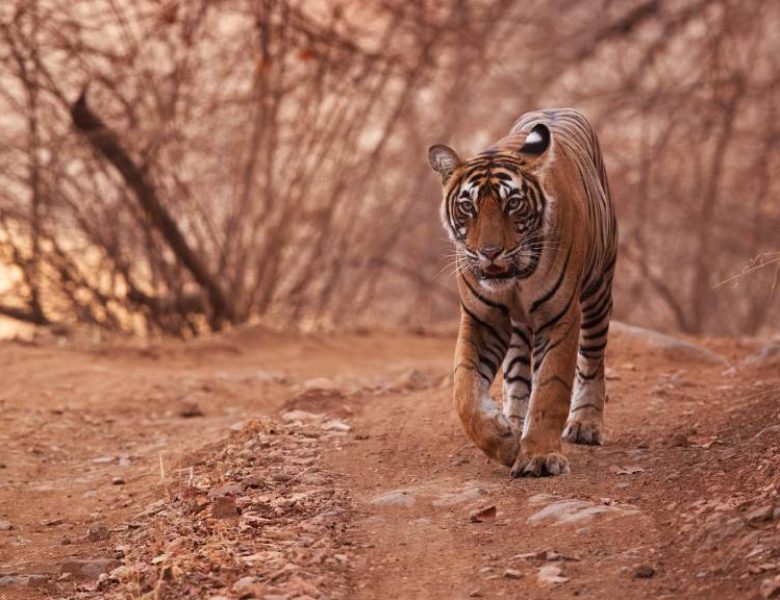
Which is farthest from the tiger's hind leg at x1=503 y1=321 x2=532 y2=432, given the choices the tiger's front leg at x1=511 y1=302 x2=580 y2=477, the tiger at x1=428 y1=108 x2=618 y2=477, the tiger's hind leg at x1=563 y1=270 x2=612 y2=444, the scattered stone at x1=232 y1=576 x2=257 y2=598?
the scattered stone at x1=232 y1=576 x2=257 y2=598

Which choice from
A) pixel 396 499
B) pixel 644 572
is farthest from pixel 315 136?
pixel 644 572

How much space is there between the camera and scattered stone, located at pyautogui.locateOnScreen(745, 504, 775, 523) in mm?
4371

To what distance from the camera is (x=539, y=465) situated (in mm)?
5344

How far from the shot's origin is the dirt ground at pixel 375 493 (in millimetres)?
4324

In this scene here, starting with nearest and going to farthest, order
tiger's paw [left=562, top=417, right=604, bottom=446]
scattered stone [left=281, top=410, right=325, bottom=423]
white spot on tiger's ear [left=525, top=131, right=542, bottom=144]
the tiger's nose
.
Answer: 1. the tiger's nose
2. white spot on tiger's ear [left=525, top=131, right=542, bottom=144]
3. tiger's paw [left=562, top=417, right=604, bottom=446]
4. scattered stone [left=281, top=410, right=325, bottom=423]

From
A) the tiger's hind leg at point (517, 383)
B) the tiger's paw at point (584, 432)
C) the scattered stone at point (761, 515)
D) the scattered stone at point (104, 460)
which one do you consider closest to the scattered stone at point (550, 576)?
the scattered stone at point (761, 515)

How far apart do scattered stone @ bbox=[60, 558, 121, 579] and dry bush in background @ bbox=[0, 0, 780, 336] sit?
613 centimetres

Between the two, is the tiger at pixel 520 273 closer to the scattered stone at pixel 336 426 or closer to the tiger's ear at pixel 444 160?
the tiger's ear at pixel 444 160

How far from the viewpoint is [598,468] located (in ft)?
18.2

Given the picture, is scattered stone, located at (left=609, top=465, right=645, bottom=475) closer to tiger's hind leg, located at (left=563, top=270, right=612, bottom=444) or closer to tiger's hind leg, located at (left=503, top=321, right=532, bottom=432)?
tiger's hind leg, located at (left=563, top=270, right=612, bottom=444)

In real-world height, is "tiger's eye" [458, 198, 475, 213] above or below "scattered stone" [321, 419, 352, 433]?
above

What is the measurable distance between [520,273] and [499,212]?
266mm

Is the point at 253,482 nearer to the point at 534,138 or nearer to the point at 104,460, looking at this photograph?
the point at 104,460

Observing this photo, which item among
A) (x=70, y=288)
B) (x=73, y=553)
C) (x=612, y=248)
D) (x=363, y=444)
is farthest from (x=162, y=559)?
(x=70, y=288)
